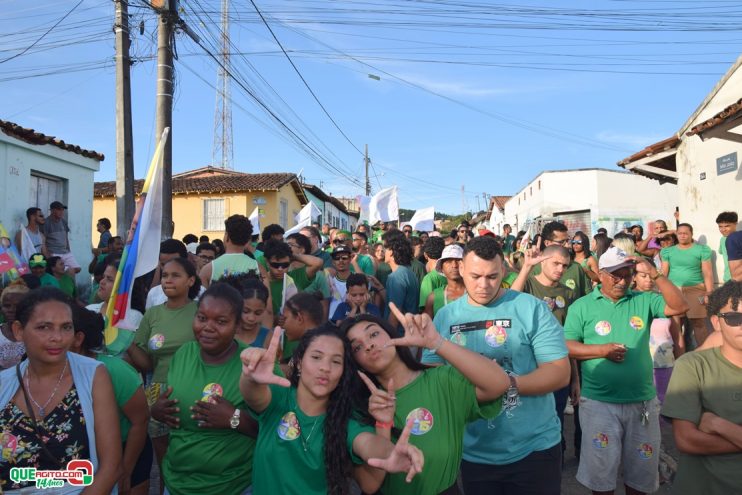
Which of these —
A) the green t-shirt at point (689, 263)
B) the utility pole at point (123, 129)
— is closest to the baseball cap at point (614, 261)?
the green t-shirt at point (689, 263)

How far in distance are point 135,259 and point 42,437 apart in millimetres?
1473

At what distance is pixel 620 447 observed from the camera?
3891 mm

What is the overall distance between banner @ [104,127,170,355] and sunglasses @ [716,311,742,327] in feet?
11.5

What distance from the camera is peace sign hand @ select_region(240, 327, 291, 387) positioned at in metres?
2.38

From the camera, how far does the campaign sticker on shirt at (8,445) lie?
8.23 feet

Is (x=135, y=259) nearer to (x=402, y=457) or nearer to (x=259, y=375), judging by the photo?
(x=259, y=375)

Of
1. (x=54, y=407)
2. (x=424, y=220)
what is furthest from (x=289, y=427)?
(x=424, y=220)

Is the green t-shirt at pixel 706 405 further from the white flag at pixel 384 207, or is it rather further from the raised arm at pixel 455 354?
the white flag at pixel 384 207

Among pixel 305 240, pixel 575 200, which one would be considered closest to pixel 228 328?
pixel 305 240

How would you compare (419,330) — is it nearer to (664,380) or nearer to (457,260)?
(457,260)

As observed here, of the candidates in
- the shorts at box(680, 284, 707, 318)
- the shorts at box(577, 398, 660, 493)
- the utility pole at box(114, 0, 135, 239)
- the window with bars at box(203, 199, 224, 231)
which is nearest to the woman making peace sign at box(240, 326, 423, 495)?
the shorts at box(577, 398, 660, 493)

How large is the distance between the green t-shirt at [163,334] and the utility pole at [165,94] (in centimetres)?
593

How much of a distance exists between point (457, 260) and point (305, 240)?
205cm

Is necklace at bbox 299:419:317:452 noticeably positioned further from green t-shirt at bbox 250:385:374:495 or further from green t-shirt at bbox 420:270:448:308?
green t-shirt at bbox 420:270:448:308
